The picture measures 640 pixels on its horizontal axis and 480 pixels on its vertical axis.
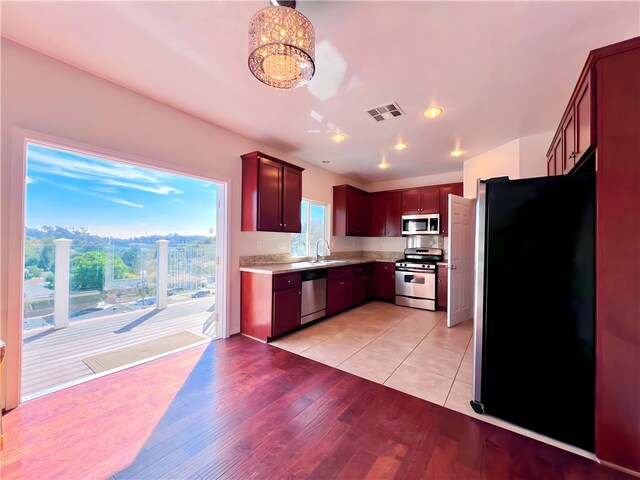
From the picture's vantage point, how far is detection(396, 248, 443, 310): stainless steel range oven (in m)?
4.96

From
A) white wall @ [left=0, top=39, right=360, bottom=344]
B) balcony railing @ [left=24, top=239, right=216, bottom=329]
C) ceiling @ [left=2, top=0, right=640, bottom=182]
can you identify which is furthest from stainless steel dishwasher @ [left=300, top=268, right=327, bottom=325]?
ceiling @ [left=2, top=0, right=640, bottom=182]

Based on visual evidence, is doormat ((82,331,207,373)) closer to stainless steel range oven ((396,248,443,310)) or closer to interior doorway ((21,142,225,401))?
interior doorway ((21,142,225,401))

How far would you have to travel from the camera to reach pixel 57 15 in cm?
169

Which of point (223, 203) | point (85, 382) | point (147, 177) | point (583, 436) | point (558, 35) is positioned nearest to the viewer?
point (583, 436)

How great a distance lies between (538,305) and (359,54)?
7.41ft

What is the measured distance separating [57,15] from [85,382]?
287 cm

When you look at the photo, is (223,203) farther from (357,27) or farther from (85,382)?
(357,27)

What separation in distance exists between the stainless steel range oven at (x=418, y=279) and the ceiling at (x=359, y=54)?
8.76 feet

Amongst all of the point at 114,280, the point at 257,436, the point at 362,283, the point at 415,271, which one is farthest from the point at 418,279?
the point at 114,280

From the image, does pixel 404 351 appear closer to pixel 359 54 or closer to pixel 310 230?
pixel 310 230

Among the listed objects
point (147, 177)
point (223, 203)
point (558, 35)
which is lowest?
point (223, 203)

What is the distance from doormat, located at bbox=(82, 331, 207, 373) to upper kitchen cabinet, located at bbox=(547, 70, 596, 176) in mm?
4211

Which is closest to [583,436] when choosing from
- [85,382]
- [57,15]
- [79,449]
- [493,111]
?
[493,111]

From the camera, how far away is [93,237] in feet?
13.5
